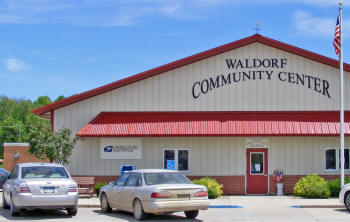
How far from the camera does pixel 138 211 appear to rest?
15383 mm

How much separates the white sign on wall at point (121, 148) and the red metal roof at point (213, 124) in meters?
0.78

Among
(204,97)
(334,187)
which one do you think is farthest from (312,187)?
(204,97)

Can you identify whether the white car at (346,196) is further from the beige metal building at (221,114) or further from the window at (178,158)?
the window at (178,158)

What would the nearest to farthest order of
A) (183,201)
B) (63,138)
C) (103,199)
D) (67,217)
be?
(183,201)
(67,217)
(103,199)
(63,138)

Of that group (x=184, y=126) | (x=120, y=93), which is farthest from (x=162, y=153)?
(x=120, y=93)

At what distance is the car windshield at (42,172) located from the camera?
16.4 metres

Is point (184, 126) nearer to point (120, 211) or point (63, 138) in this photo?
point (63, 138)

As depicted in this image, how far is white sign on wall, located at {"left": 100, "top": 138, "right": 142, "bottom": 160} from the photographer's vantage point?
24.8m

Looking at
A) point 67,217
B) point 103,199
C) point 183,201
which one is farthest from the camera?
point 103,199

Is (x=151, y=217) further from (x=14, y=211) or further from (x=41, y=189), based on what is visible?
(x=14, y=211)

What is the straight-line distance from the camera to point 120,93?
25172 millimetres

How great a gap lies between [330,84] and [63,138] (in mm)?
12022

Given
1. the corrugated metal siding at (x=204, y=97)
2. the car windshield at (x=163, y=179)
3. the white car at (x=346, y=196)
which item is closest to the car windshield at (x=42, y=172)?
the car windshield at (x=163, y=179)

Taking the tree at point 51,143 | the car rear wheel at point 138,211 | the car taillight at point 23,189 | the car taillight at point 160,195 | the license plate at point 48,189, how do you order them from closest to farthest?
the car taillight at point 160,195 < the car rear wheel at point 138,211 < the car taillight at point 23,189 < the license plate at point 48,189 < the tree at point 51,143
